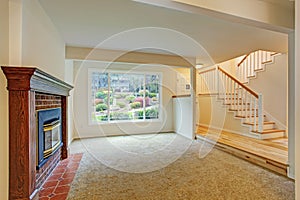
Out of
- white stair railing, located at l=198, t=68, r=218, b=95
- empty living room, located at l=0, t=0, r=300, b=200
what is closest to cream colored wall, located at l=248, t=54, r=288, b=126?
empty living room, located at l=0, t=0, r=300, b=200

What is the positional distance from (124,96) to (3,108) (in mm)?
4421

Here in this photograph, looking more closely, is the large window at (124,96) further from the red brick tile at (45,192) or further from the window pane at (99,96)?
the red brick tile at (45,192)

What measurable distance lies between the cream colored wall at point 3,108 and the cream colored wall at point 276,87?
18.3ft

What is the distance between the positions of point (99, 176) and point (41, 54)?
1812 millimetres

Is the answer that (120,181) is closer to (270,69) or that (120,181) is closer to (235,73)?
(270,69)

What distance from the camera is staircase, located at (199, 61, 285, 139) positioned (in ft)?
15.1

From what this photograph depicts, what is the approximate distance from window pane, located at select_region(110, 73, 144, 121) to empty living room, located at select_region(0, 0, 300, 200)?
0.03m

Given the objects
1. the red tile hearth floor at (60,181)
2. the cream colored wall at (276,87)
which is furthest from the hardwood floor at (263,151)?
the red tile hearth floor at (60,181)

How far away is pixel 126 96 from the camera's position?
6055 millimetres

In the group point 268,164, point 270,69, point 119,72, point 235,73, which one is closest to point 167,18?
point 268,164

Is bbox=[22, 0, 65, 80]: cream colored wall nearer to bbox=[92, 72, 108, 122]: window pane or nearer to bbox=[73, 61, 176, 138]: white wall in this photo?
bbox=[73, 61, 176, 138]: white wall

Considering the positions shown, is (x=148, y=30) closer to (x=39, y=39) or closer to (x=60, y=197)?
(x=39, y=39)

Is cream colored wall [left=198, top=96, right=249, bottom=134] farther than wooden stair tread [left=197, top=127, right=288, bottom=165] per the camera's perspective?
Yes

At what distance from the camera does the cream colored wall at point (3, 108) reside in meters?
1.59
